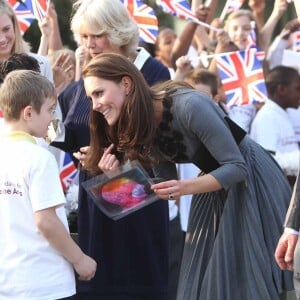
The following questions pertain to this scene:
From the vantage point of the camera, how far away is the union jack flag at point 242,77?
24.2ft

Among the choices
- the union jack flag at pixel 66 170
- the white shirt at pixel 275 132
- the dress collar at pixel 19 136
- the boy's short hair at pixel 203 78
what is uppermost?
the dress collar at pixel 19 136

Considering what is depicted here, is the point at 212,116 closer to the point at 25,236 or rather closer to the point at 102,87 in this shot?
the point at 102,87

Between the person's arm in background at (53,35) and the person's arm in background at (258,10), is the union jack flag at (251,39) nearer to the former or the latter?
the person's arm in background at (258,10)

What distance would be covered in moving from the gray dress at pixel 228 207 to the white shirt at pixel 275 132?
2870 millimetres

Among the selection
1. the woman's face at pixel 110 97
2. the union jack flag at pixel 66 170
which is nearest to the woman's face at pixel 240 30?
the union jack flag at pixel 66 170

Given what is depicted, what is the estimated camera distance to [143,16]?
23.2 feet

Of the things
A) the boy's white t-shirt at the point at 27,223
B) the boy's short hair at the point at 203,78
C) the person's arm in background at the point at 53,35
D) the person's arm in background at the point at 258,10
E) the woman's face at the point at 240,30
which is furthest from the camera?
the person's arm in background at the point at 258,10

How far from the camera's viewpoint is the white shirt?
7.37 m

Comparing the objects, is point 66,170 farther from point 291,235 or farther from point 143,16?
point 291,235

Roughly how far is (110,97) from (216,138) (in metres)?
0.52

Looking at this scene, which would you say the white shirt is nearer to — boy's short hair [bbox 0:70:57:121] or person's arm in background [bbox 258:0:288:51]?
person's arm in background [bbox 258:0:288:51]

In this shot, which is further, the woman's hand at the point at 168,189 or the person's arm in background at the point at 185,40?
the person's arm in background at the point at 185,40

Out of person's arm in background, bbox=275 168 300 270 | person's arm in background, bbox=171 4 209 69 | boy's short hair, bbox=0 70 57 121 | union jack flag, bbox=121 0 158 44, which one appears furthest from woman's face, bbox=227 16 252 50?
person's arm in background, bbox=275 168 300 270

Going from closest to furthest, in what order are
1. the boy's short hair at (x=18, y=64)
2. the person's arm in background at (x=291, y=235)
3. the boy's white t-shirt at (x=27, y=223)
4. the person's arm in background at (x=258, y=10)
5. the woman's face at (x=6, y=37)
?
1. the person's arm in background at (x=291, y=235)
2. the boy's white t-shirt at (x=27, y=223)
3. the boy's short hair at (x=18, y=64)
4. the woman's face at (x=6, y=37)
5. the person's arm in background at (x=258, y=10)
